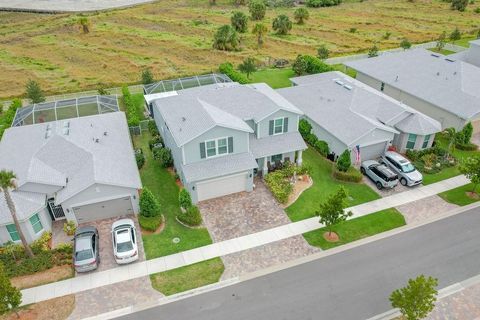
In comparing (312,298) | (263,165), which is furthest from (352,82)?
(312,298)

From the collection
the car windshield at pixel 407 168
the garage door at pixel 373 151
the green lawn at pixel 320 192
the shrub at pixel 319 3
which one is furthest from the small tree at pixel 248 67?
the shrub at pixel 319 3

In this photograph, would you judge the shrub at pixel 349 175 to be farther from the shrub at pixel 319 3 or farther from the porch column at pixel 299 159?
the shrub at pixel 319 3

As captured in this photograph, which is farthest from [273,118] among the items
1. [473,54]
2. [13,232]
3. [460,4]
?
[460,4]

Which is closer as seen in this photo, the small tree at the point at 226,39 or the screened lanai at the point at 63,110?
the screened lanai at the point at 63,110

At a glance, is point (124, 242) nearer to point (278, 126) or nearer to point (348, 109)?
point (278, 126)

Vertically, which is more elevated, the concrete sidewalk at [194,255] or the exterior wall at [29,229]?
the exterior wall at [29,229]
